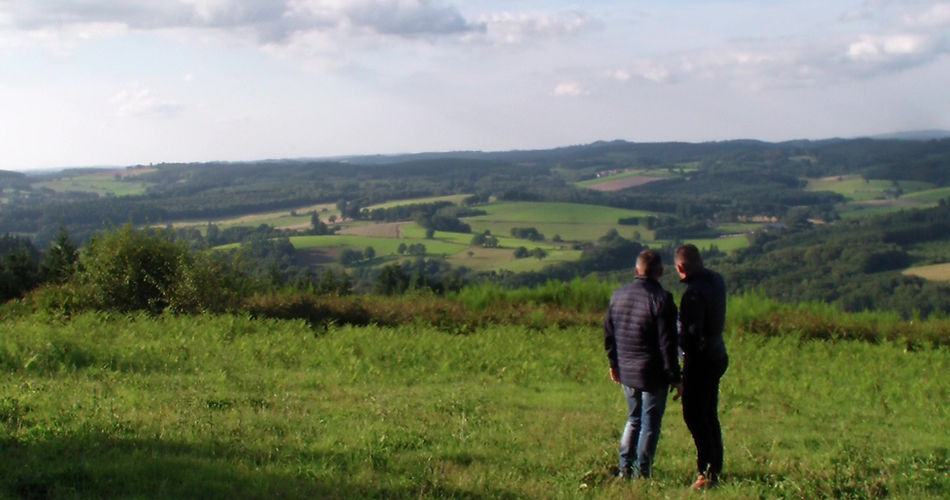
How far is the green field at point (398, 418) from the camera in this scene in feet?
17.5

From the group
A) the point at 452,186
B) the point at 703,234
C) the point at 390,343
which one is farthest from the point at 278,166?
the point at 390,343

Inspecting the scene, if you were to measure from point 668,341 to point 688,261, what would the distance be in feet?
2.00

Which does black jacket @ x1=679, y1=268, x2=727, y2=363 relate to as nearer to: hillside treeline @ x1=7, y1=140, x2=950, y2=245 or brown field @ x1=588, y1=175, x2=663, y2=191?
hillside treeline @ x1=7, y1=140, x2=950, y2=245

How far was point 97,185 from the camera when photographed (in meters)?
67.6

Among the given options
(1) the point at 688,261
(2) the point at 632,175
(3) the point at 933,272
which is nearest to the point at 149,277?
(1) the point at 688,261

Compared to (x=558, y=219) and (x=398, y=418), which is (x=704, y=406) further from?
(x=558, y=219)

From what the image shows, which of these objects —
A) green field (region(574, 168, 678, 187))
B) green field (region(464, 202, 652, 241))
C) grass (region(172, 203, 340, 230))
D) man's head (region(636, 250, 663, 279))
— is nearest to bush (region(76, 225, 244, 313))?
man's head (region(636, 250, 663, 279))

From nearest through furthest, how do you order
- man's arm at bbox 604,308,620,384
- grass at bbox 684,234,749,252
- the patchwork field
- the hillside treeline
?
man's arm at bbox 604,308,620,384 < grass at bbox 684,234,749,252 < the hillside treeline < the patchwork field

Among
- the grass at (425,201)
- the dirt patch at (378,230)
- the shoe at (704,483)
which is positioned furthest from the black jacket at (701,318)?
the grass at (425,201)

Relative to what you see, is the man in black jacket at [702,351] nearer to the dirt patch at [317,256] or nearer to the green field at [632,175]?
the dirt patch at [317,256]

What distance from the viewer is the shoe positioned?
222 inches

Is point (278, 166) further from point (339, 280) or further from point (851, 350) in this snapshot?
point (851, 350)

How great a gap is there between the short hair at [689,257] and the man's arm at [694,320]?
188 mm

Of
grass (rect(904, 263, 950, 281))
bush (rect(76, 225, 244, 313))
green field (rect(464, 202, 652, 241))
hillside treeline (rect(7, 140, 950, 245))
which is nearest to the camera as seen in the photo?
bush (rect(76, 225, 244, 313))
